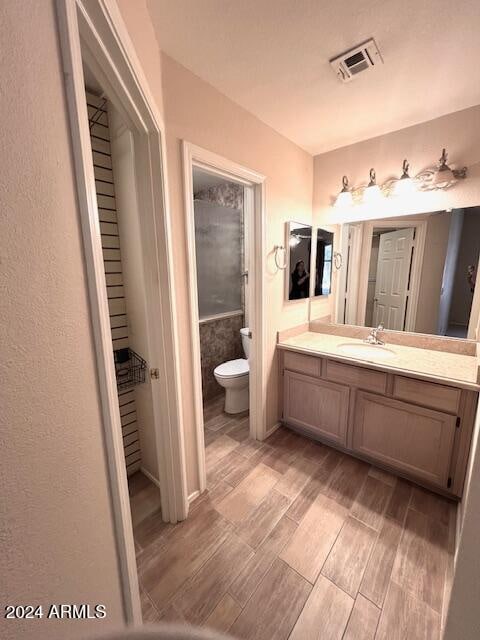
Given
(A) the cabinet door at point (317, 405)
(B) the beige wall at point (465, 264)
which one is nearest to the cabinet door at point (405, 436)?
(A) the cabinet door at point (317, 405)

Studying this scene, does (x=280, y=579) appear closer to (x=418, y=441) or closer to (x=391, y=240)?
(x=418, y=441)

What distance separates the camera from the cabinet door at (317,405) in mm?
1987

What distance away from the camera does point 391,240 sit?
2.15 meters

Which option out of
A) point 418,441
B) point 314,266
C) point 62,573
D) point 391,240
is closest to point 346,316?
point 314,266

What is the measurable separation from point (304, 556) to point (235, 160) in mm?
2274

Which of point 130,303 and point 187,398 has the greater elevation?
point 130,303

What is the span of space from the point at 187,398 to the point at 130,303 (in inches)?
27.9

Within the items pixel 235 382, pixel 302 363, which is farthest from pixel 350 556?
pixel 235 382

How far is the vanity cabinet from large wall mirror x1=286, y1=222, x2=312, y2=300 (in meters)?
0.59

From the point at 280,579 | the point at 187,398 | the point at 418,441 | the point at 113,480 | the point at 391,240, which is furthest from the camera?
the point at 391,240

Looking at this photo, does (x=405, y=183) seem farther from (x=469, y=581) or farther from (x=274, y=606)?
(x=274, y=606)

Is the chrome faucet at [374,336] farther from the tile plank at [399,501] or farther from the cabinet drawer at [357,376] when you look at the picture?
the tile plank at [399,501]

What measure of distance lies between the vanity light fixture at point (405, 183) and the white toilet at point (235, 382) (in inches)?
67.7

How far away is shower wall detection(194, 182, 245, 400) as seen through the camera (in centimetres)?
281
